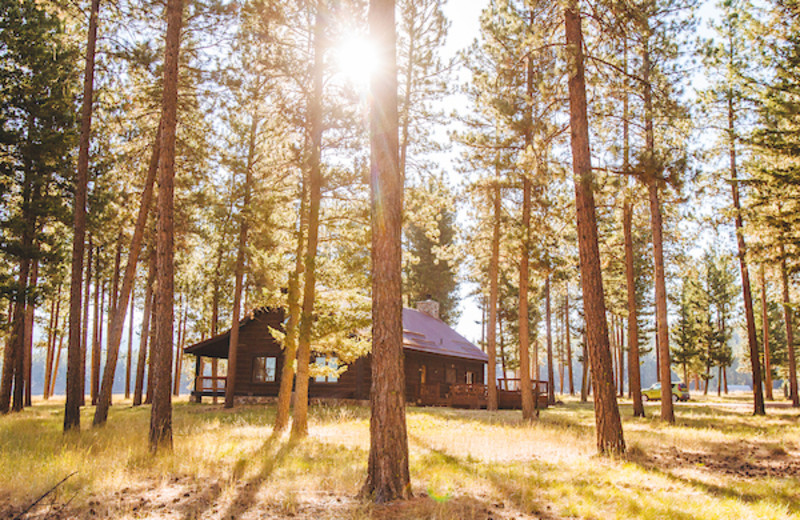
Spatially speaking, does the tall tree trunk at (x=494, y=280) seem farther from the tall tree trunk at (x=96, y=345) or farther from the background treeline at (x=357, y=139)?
the tall tree trunk at (x=96, y=345)

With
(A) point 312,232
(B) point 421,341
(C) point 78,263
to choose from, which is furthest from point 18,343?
(B) point 421,341

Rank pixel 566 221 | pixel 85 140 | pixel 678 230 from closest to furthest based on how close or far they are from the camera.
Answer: pixel 85 140
pixel 566 221
pixel 678 230

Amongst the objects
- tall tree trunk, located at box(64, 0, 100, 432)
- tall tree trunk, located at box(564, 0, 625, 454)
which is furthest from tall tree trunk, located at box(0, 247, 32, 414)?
tall tree trunk, located at box(564, 0, 625, 454)

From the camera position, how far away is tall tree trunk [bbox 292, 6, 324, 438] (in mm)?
12859

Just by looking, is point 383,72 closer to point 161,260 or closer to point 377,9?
point 377,9

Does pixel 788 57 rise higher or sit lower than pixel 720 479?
higher

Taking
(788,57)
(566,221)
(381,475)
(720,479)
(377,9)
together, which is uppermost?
(788,57)

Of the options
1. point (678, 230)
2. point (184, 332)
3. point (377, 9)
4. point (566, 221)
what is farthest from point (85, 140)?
point (184, 332)

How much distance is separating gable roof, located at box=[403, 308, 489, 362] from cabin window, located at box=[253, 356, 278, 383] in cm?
729

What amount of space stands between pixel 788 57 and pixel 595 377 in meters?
12.8

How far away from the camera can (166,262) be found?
1014cm

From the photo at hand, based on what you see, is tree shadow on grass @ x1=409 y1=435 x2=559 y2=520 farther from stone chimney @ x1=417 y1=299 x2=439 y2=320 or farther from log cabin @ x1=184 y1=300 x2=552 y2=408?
stone chimney @ x1=417 y1=299 x2=439 y2=320

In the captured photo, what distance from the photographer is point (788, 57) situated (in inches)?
614

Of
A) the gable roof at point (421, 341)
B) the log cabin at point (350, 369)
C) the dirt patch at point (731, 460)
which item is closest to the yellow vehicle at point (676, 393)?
the gable roof at point (421, 341)
